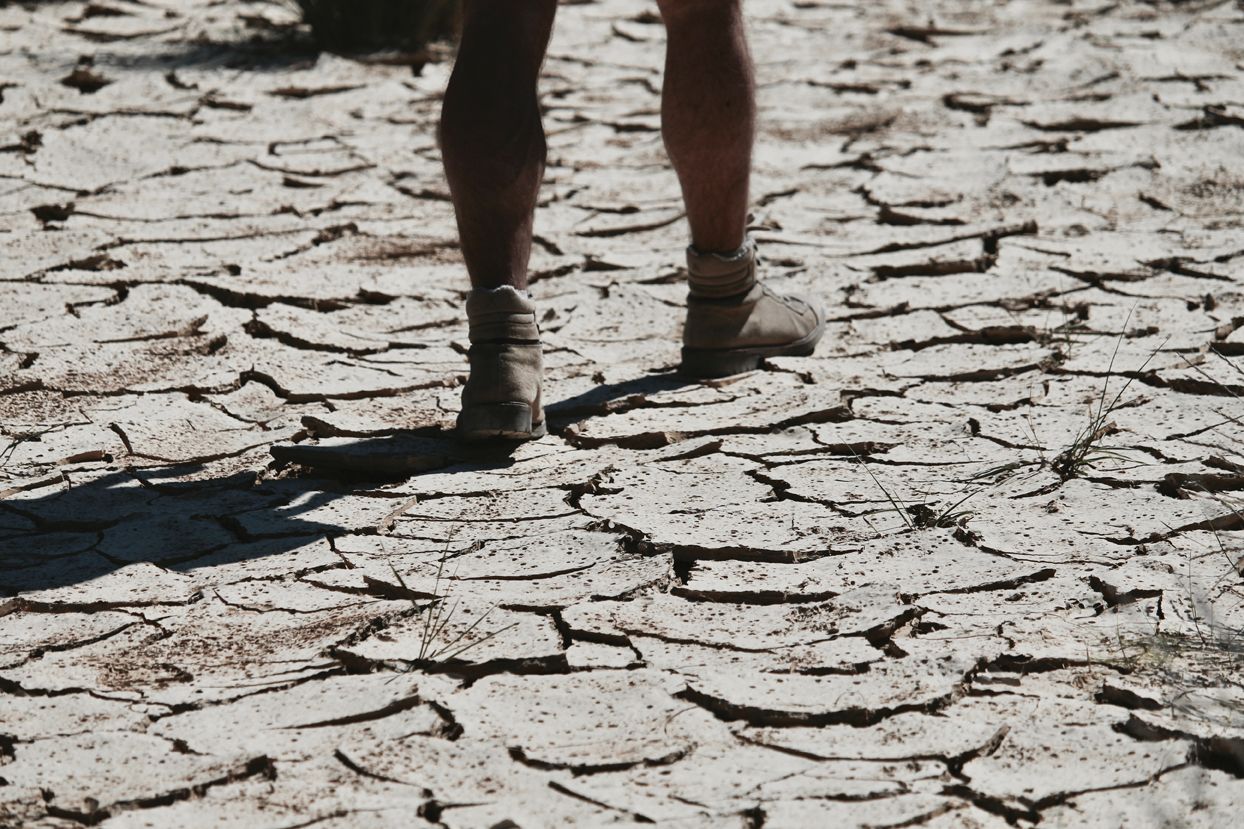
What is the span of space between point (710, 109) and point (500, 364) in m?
0.57

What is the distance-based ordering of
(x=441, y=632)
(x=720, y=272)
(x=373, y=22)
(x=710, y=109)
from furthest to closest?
(x=373, y=22) → (x=720, y=272) → (x=710, y=109) → (x=441, y=632)

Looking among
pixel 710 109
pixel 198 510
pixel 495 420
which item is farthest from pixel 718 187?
pixel 198 510

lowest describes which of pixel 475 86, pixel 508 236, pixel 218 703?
pixel 218 703

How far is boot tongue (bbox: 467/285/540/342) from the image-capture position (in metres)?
2.27

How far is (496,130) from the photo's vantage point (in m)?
2.21

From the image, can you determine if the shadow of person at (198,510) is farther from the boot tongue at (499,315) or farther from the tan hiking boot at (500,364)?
the boot tongue at (499,315)

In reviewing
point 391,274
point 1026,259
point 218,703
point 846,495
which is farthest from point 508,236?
point 1026,259

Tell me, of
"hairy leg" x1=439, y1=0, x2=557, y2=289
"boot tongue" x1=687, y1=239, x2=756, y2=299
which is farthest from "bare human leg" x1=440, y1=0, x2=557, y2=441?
"boot tongue" x1=687, y1=239, x2=756, y2=299

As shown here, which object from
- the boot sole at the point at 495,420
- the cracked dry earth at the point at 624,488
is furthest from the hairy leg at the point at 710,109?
the boot sole at the point at 495,420

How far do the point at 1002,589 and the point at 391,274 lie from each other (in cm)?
177

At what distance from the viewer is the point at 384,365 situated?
9.20ft

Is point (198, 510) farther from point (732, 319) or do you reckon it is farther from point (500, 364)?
point (732, 319)

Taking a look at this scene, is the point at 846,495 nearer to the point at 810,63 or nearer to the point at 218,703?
the point at 218,703

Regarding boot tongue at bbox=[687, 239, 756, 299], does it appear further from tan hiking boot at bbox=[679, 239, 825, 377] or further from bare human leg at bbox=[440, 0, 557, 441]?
bare human leg at bbox=[440, 0, 557, 441]
